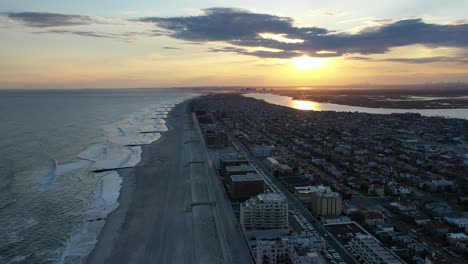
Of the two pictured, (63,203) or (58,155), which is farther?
(58,155)

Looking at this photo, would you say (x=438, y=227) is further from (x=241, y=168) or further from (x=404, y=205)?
(x=241, y=168)

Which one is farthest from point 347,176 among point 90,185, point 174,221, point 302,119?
point 302,119

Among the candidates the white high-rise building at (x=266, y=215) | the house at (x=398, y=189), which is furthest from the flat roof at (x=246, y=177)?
the house at (x=398, y=189)

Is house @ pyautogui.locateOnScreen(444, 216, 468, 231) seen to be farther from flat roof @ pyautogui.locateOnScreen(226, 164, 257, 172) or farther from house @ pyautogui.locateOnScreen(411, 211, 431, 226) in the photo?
flat roof @ pyautogui.locateOnScreen(226, 164, 257, 172)

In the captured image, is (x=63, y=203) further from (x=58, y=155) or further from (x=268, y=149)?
(x=268, y=149)

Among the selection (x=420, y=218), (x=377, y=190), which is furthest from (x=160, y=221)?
(x=377, y=190)

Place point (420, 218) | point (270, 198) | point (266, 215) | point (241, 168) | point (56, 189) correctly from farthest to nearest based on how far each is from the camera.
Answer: point (241, 168), point (56, 189), point (420, 218), point (270, 198), point (266, 215)

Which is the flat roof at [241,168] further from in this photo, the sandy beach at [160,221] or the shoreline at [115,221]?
the shoreline at [115,221]

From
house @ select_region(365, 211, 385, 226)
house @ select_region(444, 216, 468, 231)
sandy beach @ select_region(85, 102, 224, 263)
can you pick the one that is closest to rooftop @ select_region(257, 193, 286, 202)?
sandy beach @ select_region(85, 102, 224, 263)
